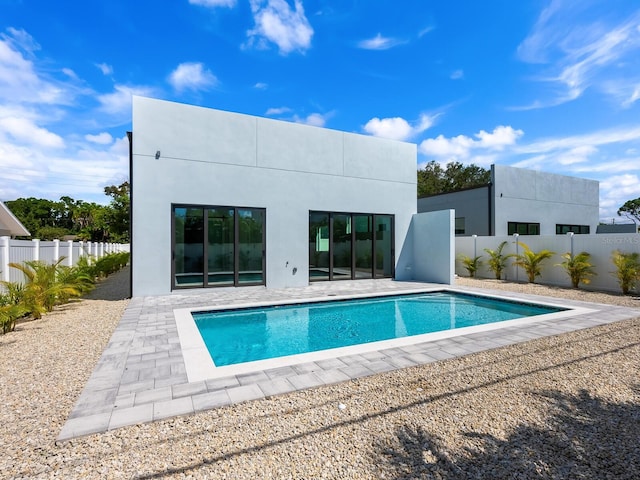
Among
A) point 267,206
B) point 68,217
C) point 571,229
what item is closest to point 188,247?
point 267,206

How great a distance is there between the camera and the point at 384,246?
1266cm

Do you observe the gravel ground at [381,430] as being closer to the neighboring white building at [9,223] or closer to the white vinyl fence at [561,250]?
the white vinyl fence at [561,250]

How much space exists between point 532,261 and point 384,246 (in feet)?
17.8

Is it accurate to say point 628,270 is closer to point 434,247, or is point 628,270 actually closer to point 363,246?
point 434,247

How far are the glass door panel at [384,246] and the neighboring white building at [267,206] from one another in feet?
0.13

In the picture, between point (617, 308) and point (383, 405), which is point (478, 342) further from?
point (617, 308)

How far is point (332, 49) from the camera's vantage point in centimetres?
1197

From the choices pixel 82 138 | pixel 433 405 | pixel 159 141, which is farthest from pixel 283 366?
pixel 82 138

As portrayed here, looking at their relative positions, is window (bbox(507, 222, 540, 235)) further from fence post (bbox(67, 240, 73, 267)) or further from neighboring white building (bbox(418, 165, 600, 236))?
fence post (bbox(67, 240, 73, 267))

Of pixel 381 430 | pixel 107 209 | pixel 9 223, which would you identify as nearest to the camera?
pixel 381 430

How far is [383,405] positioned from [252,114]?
932 centimetres

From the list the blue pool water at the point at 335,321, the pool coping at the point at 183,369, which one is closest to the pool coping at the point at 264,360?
the pool coping at the point at 183,369

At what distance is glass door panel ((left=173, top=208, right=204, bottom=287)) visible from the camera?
932 centimetres

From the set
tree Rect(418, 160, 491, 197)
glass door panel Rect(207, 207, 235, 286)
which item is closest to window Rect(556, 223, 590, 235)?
tree Rect(418, 160, 491, 197)
